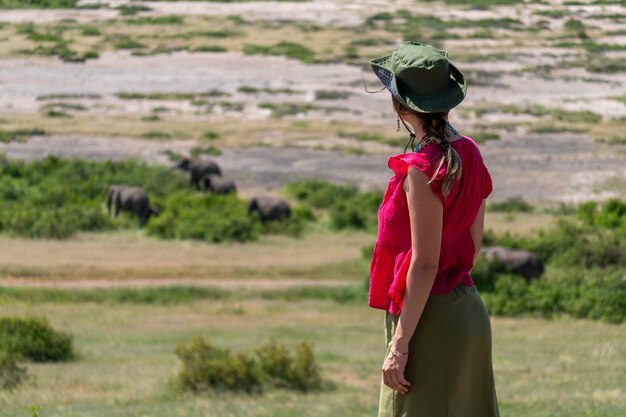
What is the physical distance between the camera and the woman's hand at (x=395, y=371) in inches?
198

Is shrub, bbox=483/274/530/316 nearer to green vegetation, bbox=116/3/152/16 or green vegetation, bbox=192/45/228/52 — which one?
green vegetation, bbox=192/45/228/52

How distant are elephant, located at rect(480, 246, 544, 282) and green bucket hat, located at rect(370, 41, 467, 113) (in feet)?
70.7

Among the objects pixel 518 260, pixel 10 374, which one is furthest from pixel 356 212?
pixel 10 374

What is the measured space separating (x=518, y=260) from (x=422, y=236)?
21810 millimetres

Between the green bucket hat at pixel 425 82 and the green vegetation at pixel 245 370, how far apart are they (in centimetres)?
838

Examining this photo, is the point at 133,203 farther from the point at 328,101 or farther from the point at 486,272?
the point at 328,101

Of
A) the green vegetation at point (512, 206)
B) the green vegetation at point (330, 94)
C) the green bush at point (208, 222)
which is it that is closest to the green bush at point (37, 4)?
the green vegetation at point (330, 94)

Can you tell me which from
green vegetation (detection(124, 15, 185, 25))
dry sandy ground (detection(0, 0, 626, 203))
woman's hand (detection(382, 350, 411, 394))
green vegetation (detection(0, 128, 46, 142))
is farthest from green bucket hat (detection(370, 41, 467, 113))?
green vegetation (detection(124, 15, 185, 25))

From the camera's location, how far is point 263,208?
3403 centimetres

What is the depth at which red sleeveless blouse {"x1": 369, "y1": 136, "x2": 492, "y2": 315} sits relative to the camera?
5.05 m

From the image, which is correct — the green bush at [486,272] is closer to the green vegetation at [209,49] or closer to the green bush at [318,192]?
the green bush at [318,192]

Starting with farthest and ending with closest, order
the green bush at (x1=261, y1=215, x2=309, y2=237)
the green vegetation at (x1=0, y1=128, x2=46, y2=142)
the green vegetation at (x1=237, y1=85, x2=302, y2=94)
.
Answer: the green vegetation at (x1=237, y1=85, x2=302, y2=94) < the green vegetation at (x1=0, y1=128, x2=46, y2=142) < the green bush at (x1=261, y1=215, x2=309, y2=237)

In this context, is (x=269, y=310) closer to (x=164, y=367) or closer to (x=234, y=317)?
(x=234, y=317)

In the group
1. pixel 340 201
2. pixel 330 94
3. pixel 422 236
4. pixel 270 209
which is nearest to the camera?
pixel 422 236
